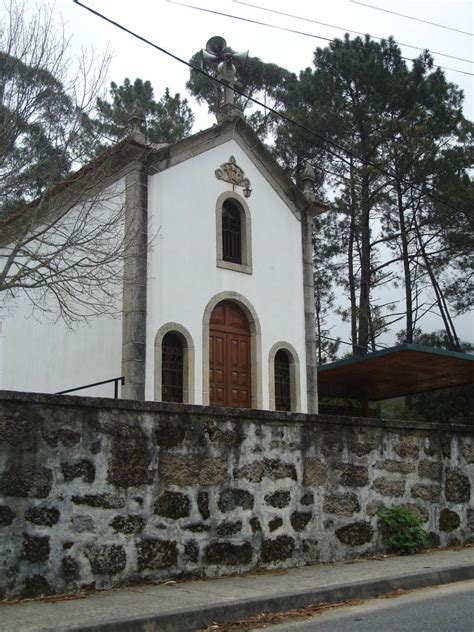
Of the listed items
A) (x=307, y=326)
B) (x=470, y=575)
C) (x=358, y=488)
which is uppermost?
(x=307, y=326)

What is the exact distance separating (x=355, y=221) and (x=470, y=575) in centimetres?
2199

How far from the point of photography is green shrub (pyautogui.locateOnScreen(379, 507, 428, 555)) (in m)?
8.00

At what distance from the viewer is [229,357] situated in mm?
15477

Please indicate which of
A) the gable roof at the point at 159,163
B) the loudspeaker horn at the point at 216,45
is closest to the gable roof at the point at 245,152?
the gable roof at the point at 159,163

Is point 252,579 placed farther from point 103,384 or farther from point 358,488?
point 103,384

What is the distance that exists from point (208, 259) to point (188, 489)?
9.31 m

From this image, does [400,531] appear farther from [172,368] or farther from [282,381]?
[282,381]

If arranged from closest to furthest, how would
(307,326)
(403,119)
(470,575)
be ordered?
1. (470,575)
2. (307,326)
3. (403,119)

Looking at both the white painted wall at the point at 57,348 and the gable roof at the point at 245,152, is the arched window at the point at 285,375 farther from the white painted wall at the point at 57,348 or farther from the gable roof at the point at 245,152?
the white painted wall at the point at 57,348

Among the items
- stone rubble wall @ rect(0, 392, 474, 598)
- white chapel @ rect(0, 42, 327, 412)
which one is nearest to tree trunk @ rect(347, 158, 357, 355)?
white chapel @ rect(0, 42, 327, 412)

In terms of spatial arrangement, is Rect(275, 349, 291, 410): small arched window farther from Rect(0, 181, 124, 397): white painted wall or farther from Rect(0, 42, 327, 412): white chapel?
Rect(0, 181, 124, 397): white painted wall

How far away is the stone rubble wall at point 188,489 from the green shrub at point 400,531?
13 cm

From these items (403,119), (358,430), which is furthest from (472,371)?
(403,119)

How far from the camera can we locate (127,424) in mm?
6312
